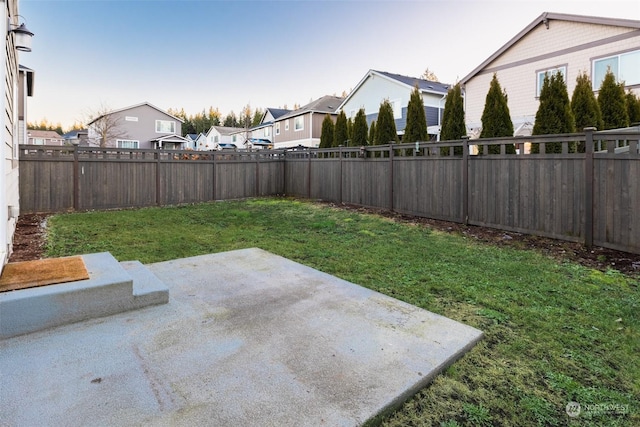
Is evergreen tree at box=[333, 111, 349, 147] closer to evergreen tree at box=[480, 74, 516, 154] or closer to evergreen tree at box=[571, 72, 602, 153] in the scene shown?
evergreen tree at box=[480, 74, 516, 154]

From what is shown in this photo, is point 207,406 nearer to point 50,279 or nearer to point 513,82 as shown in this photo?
point 50,279

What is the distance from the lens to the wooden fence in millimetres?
4848

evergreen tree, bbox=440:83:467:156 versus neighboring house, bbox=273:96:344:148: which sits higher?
neighboring house, bbox=273:96:344:148

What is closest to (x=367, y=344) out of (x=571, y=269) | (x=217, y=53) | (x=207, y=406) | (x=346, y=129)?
(x=207, y=406)

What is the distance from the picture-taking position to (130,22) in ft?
A: 46.8

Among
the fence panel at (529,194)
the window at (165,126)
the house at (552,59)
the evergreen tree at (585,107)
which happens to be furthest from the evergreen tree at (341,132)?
the window at (165,126)

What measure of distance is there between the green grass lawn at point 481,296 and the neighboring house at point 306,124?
18771mm

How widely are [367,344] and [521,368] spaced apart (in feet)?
2.99

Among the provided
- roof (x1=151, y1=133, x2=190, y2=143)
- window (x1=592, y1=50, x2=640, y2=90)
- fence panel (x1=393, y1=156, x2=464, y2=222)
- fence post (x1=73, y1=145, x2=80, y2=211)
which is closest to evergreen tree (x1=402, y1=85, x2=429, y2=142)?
fence panel (x1=393, y1=156, x2=464, y2=222)

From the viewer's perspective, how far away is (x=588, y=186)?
4.93 meters

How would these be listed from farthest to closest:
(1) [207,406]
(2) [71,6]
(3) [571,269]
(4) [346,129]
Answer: (4) [346,129] < (2) [71,6] < (3) [571,269] < (1) [207,406]

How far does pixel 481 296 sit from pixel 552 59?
13468mm

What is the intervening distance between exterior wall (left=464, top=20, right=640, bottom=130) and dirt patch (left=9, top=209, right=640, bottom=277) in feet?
29.4

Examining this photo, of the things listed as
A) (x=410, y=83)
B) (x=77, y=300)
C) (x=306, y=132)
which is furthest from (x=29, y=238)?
(x=306, y=132)
